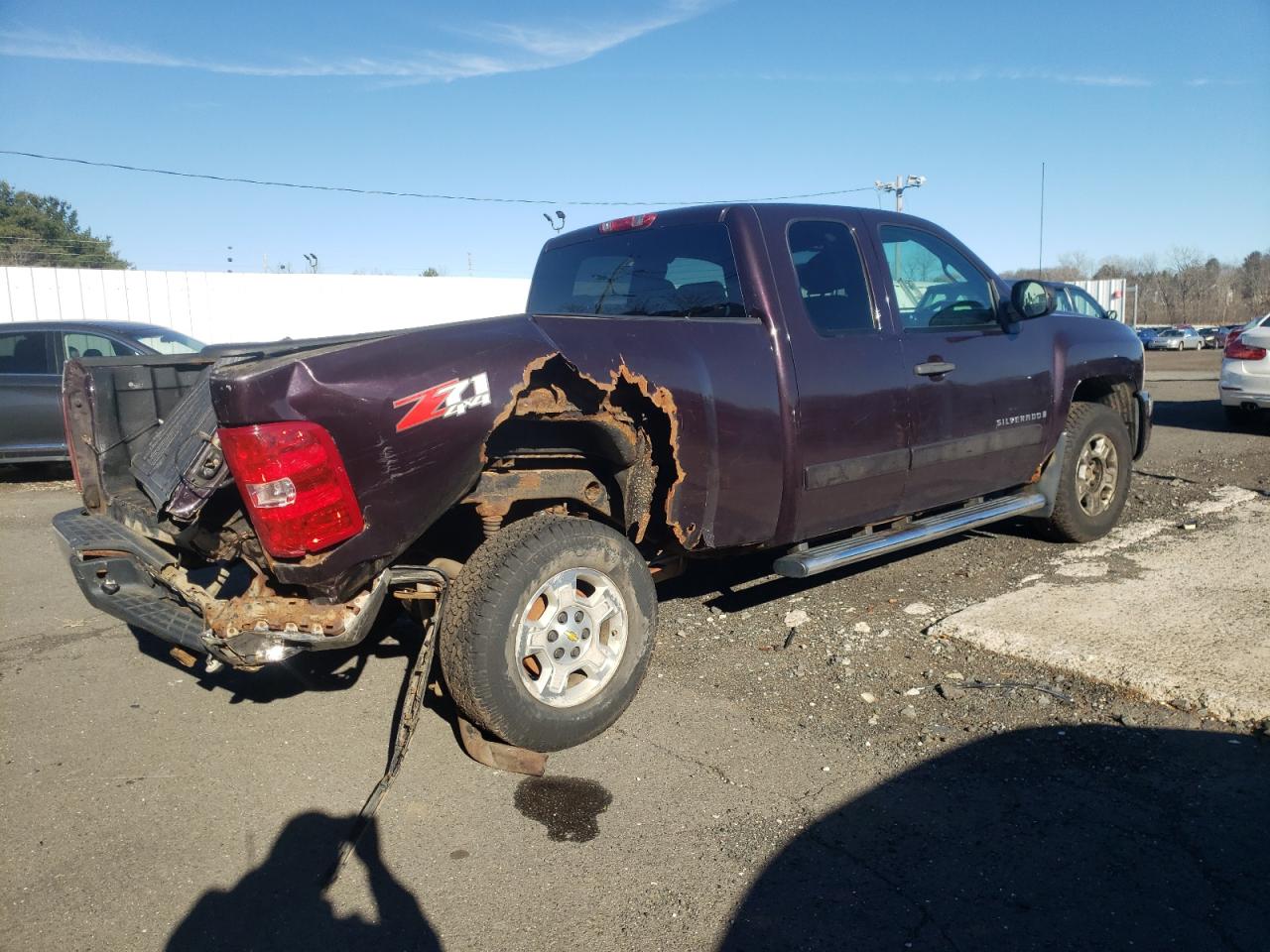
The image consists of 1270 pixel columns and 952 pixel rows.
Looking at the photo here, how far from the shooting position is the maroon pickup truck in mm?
2996

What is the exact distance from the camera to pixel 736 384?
3.85 metres

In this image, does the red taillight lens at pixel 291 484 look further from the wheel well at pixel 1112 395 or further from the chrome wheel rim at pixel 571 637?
the wheel well at pixel 1112 395

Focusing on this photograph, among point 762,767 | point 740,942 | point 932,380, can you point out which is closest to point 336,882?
point 740,942

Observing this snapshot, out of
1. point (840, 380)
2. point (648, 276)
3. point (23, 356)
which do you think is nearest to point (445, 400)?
point (648, 276)

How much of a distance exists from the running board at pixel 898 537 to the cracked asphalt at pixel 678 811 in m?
0.45

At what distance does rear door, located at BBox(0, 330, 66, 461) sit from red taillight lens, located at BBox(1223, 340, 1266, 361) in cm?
1310

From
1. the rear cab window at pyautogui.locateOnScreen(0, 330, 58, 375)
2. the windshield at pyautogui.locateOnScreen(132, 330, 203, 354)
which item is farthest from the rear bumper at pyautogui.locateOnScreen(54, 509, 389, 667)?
the rear cab window at pyautogui.locateOnScreen(0, 330, 58, 375)

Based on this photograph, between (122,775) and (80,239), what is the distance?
167ft

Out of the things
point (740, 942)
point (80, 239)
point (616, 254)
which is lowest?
point (740, 942)

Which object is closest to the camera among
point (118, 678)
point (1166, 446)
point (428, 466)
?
point (428, 466)

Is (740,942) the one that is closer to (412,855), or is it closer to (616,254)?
(412,855)

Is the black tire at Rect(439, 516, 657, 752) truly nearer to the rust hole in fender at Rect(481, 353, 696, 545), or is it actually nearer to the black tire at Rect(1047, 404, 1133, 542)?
the rust hole in fender at Rect(481, 353, 696, 545)

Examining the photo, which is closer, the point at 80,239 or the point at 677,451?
the point at 677,451

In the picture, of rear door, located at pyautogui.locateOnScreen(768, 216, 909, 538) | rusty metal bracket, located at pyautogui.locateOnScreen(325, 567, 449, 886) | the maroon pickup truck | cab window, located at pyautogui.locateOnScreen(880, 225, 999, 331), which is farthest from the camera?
cab window, located at pyautogui.locateOnScreen(880, 225, 999, 331)
